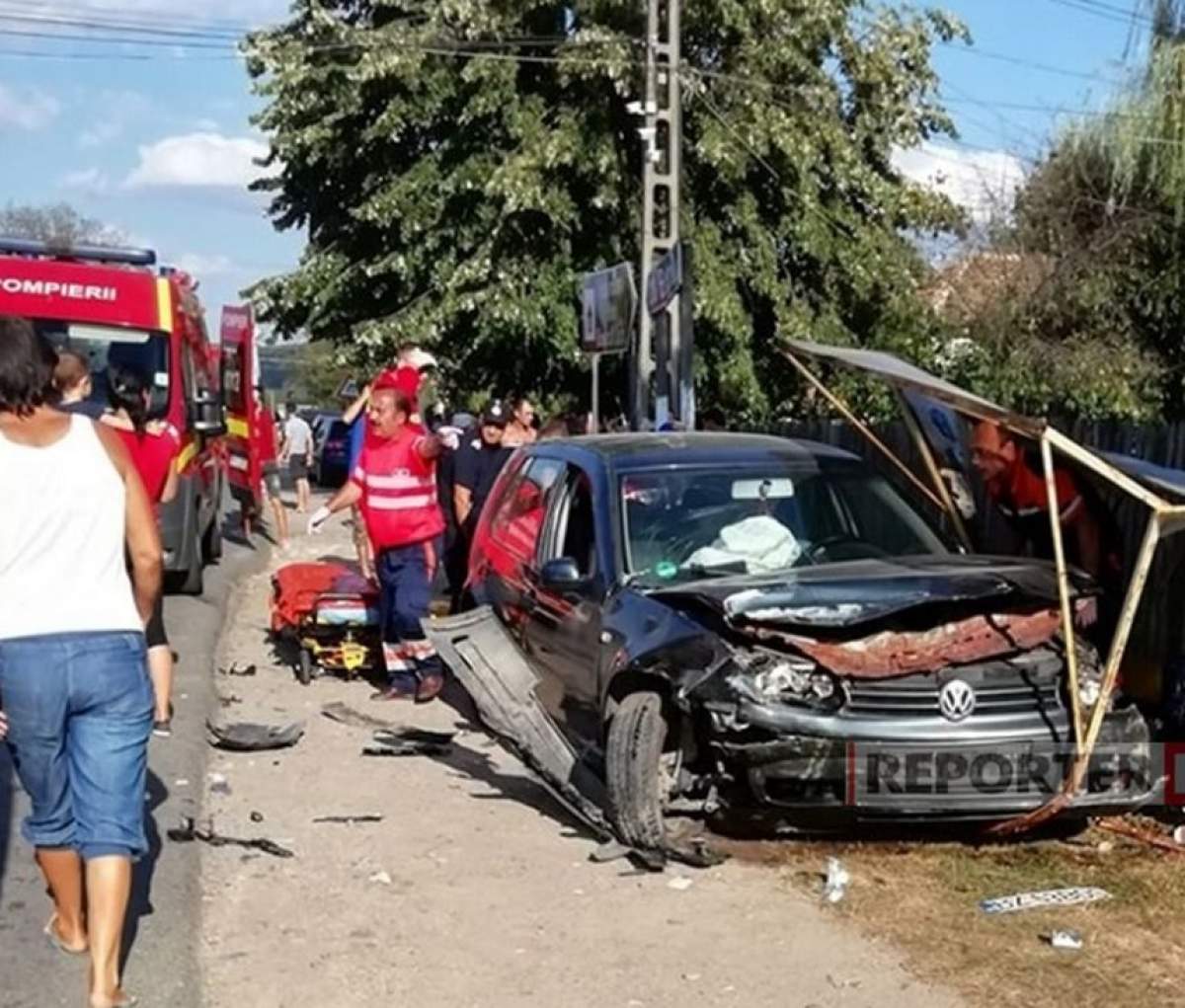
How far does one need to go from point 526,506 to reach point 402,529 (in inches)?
53.0

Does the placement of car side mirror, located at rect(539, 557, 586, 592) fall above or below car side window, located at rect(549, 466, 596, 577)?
below

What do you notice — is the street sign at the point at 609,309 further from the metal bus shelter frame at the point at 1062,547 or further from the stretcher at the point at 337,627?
the metal bus shelter frame at the point at 1062,547

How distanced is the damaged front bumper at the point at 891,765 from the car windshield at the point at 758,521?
42.8 inches

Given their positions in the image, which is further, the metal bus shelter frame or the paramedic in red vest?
the paramedic in red vest

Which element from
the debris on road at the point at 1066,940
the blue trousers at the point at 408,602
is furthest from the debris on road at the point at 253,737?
the debris on road at the point at 1066,940

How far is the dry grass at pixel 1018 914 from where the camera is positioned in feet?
16.2

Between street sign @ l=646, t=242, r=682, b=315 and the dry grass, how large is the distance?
302 inches

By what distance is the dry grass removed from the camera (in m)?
4.95

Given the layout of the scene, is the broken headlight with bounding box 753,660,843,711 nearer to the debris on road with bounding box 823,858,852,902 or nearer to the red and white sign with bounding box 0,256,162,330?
the debris on road with bounding box 823,858,852,902

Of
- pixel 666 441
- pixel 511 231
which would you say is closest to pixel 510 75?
pixel 511 231

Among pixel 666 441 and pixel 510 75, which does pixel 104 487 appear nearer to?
pixel 666 441

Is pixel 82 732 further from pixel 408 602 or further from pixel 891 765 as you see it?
pixel 408 602

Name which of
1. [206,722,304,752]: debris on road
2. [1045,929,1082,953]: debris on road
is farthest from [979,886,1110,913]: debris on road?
[206,722,304,752]: debris on road

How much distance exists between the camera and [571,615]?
732cm
